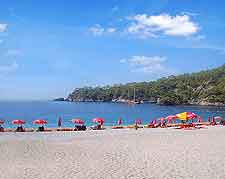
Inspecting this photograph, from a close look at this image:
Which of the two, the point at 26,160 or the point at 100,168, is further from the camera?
the point at 26,160

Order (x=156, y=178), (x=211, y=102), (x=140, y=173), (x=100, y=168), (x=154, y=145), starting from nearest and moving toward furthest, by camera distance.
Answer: (x=156, y=178) → (x=140, y=173) → (x=100, y=168) → (x=154, y=145) → (x=211, y=102)

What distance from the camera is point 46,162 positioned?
1844 centimetres

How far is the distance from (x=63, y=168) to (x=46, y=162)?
200 centimetres

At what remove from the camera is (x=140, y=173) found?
15.5 metres

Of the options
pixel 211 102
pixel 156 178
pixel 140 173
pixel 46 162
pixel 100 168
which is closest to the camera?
pixel 156 178

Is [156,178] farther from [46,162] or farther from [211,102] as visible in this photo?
[211,102]

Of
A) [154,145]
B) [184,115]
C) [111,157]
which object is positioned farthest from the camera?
[184,115]

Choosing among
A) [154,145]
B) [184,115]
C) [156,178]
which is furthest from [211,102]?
[156,178]

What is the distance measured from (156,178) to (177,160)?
460 cm

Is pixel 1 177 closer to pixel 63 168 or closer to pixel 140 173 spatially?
pixel 63 168

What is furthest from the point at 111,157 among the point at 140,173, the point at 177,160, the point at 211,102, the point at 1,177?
the point at 211,102

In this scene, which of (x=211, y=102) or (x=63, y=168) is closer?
(x=63, y=168)

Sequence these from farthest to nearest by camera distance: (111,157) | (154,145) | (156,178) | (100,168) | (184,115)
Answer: (184,115) → (154,145) → (111,157) → (100,168) → (156,178)

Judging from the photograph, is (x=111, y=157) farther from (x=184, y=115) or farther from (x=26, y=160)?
(x=184, y=115)
